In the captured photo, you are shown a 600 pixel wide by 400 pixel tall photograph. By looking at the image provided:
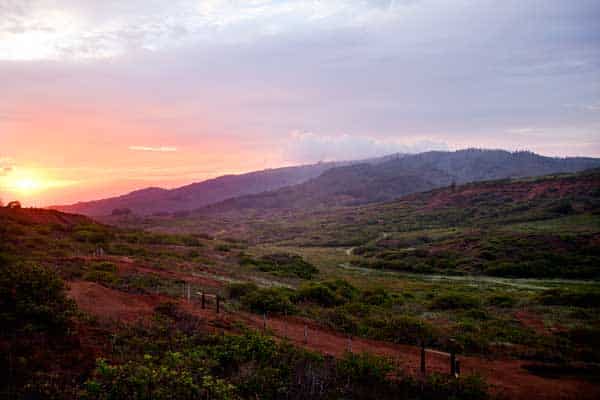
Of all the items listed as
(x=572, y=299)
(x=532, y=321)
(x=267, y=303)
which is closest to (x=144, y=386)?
(x=267, y=303)

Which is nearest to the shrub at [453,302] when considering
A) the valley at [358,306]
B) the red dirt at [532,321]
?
the valley at [358,306]

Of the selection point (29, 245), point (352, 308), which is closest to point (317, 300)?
point (352, 308)

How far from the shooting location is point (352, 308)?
72.2 ft

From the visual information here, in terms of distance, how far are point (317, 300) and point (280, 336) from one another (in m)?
9.17

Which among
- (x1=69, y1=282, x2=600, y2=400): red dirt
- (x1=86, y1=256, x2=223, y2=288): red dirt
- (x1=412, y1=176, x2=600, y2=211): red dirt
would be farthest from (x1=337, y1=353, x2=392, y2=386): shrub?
(x1=412, y1=176, x2=600, y2=211): red dirt

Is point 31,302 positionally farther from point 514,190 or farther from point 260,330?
point 514,190

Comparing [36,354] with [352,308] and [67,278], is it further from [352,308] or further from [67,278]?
[352,308]

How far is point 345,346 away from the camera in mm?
15188

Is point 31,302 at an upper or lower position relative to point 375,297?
upper

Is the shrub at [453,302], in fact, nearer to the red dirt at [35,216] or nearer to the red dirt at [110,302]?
the red dirt at [110,302]

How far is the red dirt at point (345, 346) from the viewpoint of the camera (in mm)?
11594

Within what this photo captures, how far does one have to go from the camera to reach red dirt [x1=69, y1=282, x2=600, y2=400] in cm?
1159

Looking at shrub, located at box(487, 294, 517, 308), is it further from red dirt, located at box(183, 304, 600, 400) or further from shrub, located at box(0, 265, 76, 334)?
shrub, located at box(0, 265, 76, 334)

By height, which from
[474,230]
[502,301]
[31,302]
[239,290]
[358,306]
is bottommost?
[502,301]
